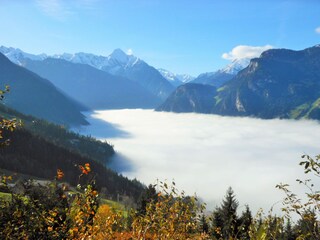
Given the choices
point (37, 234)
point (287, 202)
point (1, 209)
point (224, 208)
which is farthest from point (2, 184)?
point (224, 208)

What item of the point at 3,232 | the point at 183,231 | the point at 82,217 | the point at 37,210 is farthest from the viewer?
the point at 183,231

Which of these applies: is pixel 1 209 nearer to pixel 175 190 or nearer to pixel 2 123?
pixel 2 123

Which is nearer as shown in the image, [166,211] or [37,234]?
[37,234]

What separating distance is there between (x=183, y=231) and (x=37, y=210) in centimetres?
603

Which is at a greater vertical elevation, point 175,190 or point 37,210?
point 175,190

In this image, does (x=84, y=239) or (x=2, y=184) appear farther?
(x=84, y=239)

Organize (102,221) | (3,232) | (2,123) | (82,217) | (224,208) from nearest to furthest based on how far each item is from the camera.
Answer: (3,232)
(2,123)
(82,217)
(102,221)
(224,208)

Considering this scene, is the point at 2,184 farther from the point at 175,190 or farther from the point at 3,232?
the point at 175,190

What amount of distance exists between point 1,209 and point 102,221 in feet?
19.2

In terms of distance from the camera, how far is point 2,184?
37.3ft

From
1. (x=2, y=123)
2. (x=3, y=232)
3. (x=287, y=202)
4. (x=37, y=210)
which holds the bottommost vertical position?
(x=3, y=232)

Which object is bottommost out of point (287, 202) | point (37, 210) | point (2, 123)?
point (37, 210)

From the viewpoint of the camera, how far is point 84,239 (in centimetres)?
1324

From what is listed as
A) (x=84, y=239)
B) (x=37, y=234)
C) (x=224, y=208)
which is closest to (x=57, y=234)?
(x=37, y=234)
